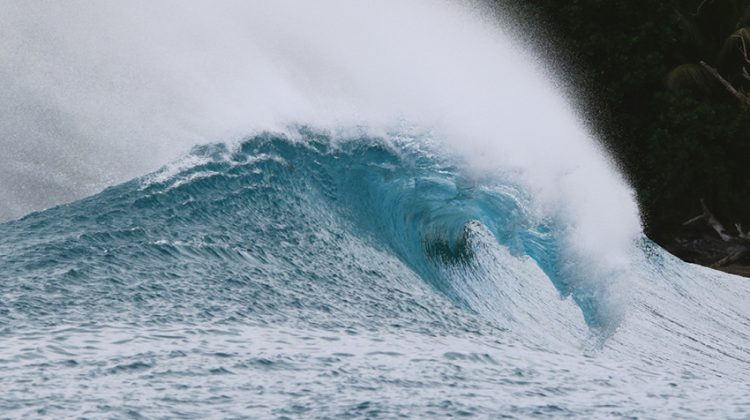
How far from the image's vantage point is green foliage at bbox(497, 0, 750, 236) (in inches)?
904

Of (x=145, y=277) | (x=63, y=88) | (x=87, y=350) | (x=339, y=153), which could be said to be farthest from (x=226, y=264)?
(x=63, y=88)

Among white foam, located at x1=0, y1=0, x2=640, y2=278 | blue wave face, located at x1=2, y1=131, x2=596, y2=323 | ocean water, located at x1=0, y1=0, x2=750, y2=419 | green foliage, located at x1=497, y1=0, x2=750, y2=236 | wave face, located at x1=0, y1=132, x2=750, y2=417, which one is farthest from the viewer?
green foliage, located at x1=497, y1=0, x2=750, y2=236

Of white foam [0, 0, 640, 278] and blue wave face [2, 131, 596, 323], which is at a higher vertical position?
white foam [0, 0, 640, 278]

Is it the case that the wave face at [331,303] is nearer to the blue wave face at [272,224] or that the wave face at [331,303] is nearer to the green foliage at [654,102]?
the blue wave face at [272,224]

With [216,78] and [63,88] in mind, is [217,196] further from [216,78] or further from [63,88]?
[63,88]

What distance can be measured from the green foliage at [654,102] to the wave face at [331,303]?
12.5 meters

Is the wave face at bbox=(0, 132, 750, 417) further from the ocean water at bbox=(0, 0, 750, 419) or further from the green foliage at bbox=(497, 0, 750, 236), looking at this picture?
the green foliage at bbox=(497, 0, 750, 236)

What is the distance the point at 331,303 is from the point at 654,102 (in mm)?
18011

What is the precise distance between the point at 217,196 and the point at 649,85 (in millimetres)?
17420

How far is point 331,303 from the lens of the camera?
666 centimetres

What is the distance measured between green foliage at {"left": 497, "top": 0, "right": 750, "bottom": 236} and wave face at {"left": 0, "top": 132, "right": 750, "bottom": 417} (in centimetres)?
1254

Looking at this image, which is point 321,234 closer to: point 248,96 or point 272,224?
point 272,224

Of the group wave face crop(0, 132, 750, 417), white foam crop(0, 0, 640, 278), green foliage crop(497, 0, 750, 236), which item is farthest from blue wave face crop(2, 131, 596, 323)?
green foliage crop(497, 0, 750, 236)

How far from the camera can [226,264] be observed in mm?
6863
